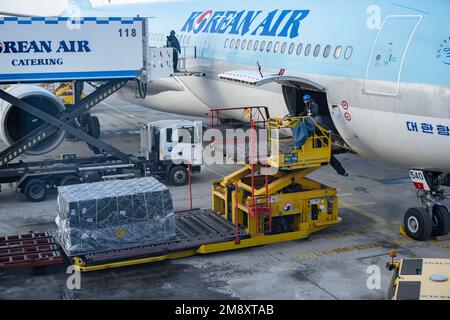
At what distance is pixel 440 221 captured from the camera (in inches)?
619

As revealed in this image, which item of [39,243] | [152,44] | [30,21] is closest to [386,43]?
[39,243]

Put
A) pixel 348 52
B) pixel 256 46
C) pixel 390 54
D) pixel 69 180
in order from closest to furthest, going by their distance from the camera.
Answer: pixel 390 54
pixel 348 52
pixel 256 46
pixel 69 180

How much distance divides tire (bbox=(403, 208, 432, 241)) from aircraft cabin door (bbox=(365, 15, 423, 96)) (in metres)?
3.09

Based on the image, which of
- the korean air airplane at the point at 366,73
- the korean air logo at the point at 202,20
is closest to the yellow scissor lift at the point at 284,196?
the korean air airplane at the point at 366,73

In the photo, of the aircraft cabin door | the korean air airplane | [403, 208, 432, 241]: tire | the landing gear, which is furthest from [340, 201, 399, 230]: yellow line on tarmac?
the aircraft cabin door

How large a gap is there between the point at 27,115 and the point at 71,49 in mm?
4450

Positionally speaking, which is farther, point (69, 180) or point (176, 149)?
point (176, 149)

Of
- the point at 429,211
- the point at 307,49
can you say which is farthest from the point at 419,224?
the point at 307,49

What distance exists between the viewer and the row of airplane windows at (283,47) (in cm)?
1557

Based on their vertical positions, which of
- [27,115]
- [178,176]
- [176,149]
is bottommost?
[178,176]

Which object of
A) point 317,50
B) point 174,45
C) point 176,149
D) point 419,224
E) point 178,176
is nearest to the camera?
point 419,224

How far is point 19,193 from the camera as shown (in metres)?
20.4

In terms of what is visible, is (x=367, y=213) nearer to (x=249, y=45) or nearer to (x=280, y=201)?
(x=280, y=201)
